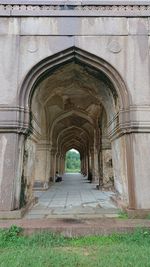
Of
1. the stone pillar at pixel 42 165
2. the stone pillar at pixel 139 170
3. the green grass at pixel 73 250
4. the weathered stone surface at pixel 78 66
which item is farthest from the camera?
the stone pillar at pixel 42 165

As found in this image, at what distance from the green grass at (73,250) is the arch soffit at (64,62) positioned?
8.46ft

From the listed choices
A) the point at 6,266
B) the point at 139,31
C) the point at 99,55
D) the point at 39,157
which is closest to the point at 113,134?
the point at 99,55

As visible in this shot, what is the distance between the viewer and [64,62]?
5324mm

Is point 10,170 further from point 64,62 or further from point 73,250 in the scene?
point 64,62

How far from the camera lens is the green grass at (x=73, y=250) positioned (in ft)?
9.07

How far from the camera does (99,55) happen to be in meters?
5.11

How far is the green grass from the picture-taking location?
2.77m

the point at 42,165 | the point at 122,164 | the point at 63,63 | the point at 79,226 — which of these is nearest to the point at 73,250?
the point at 79,226

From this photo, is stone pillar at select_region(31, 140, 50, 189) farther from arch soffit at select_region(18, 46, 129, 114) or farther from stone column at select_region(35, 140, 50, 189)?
arch soffit at select_region(18, 46, 129, 114)

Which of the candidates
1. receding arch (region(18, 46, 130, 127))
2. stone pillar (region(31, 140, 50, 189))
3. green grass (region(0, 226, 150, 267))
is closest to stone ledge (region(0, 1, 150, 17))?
receding arch (region(18, 46, 130, 127))

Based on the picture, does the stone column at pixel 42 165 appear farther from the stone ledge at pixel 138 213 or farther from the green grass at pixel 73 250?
the green grass at pixel 73 250

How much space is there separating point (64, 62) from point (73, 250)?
3922 millimetres

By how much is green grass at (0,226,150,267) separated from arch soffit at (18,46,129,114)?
8.46 feet

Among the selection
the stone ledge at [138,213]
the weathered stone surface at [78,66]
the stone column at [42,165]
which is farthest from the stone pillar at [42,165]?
the stone ledge at [138,213]
